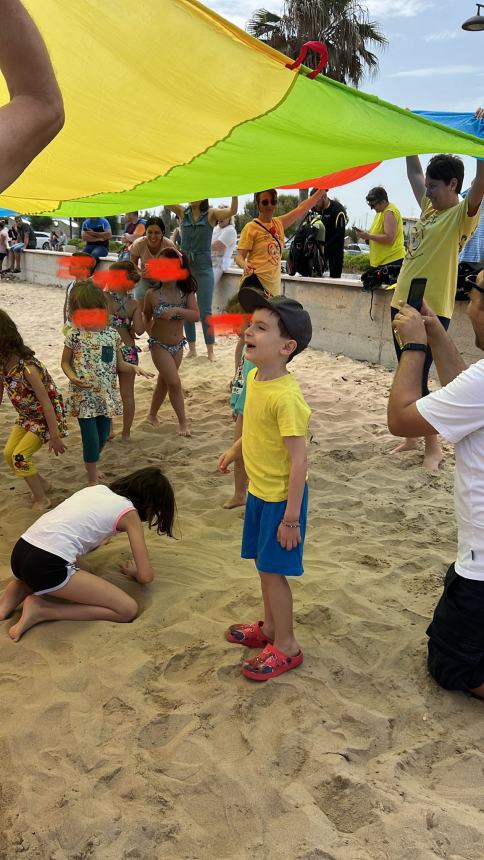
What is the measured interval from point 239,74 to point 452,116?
252 centimetres

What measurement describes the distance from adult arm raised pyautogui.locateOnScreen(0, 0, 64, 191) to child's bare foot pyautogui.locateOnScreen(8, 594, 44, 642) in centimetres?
190

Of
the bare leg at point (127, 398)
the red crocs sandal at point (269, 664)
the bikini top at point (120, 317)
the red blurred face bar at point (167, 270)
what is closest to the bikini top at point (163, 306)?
the red blurred face bar at point (167, 270)

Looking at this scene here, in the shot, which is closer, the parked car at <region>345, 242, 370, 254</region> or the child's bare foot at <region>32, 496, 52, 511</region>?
the child's bare foot at <region>32, 496, 52, 511</region>

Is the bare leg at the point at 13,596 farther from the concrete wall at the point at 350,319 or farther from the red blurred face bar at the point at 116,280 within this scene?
the concrete wall at the point at 350,319

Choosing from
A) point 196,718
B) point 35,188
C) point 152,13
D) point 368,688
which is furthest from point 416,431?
point 35,188

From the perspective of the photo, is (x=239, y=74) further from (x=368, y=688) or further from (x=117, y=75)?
(x=368, y=688)

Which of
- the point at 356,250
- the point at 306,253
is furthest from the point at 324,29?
the point at 306,253

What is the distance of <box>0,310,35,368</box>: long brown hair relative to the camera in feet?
11.2

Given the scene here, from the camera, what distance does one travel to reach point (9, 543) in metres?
3.24

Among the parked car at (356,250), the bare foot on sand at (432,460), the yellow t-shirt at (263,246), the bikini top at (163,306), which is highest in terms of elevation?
the parked car at (356,250)

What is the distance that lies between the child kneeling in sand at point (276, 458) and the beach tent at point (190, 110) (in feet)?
3.30

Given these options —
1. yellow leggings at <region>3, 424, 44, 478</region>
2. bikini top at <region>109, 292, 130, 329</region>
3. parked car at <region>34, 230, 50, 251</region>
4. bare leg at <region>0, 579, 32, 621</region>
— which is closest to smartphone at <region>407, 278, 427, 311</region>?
bare leg at <region>0, 579, 32, 621</region>

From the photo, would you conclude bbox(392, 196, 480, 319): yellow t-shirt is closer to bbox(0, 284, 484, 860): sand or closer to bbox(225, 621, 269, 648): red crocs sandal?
bbox(0, 284, 484, 860): sand

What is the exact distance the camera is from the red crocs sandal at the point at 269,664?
2180 mm
